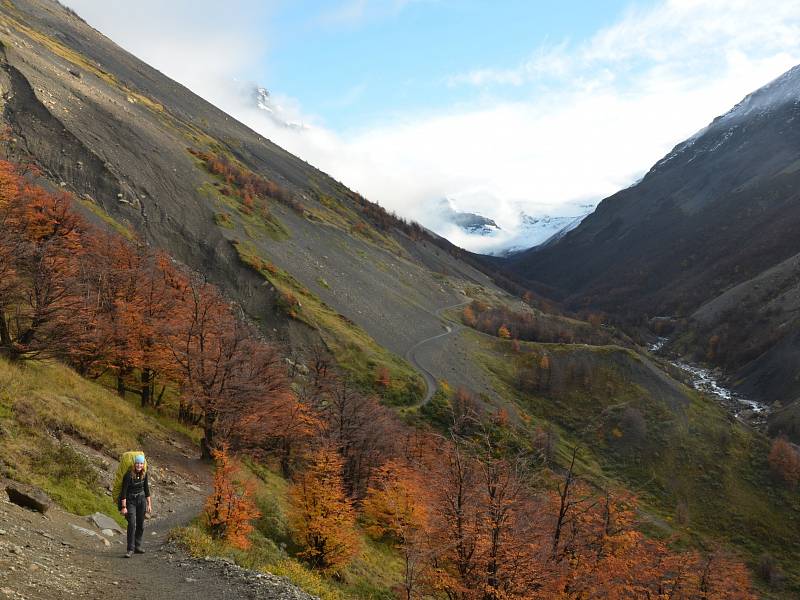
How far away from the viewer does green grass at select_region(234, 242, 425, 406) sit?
209 ft

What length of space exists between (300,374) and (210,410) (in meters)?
31.7

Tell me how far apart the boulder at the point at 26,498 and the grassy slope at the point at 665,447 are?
6167cm

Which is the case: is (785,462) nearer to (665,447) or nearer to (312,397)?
(665,447)

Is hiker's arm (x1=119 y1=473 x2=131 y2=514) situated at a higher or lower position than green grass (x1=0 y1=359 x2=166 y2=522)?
higher

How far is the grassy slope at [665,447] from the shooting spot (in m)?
60.9

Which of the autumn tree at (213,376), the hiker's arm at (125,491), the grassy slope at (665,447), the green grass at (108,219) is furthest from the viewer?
the grassy slope at (665,447)

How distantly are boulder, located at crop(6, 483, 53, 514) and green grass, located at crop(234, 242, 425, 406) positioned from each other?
49.8 m

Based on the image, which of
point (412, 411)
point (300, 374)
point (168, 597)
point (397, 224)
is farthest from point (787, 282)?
point (168, 597)

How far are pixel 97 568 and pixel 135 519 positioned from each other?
1.53 m

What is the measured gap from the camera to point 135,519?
1201 centimetres

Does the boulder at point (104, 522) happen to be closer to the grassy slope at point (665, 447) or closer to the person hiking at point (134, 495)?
the person hiking at point (134, 495)

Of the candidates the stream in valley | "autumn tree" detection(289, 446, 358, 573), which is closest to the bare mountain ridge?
"autumn tree" detection(289, 446, 358, 573)

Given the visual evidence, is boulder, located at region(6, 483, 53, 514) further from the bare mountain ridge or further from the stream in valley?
the stream in valley

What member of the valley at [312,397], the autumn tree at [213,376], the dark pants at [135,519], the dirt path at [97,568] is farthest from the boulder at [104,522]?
the autumn tree at [213,376]
